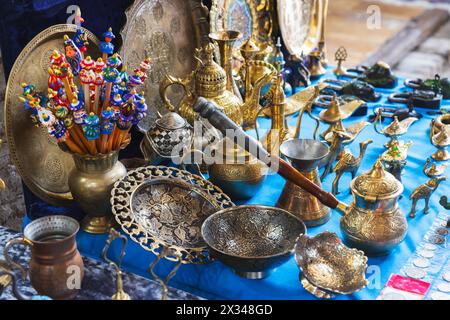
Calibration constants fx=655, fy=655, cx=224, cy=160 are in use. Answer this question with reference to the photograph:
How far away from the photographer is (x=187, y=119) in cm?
198

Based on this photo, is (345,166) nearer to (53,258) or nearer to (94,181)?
(94,181)

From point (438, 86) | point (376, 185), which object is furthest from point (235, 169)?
point (438, 86)

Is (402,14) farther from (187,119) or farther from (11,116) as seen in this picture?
(11,116)

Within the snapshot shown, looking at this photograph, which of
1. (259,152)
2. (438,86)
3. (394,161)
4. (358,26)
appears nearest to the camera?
(259,152)

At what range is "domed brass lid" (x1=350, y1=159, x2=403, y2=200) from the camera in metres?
1.57

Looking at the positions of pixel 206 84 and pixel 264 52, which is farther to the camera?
pixel 264 52

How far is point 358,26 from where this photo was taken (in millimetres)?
5648

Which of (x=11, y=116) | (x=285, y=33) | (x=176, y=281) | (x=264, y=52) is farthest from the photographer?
(x=285, y=33)

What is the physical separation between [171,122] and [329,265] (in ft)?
2.01

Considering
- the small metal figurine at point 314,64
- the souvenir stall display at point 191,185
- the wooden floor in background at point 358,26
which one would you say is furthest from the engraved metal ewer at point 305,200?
the wooden floor in background at point 358,26

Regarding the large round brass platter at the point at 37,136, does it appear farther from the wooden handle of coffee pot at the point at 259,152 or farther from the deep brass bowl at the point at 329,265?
the deep brass bowl at the point at 329,265

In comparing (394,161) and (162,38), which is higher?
(162,38)

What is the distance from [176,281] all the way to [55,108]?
1.62 ft
